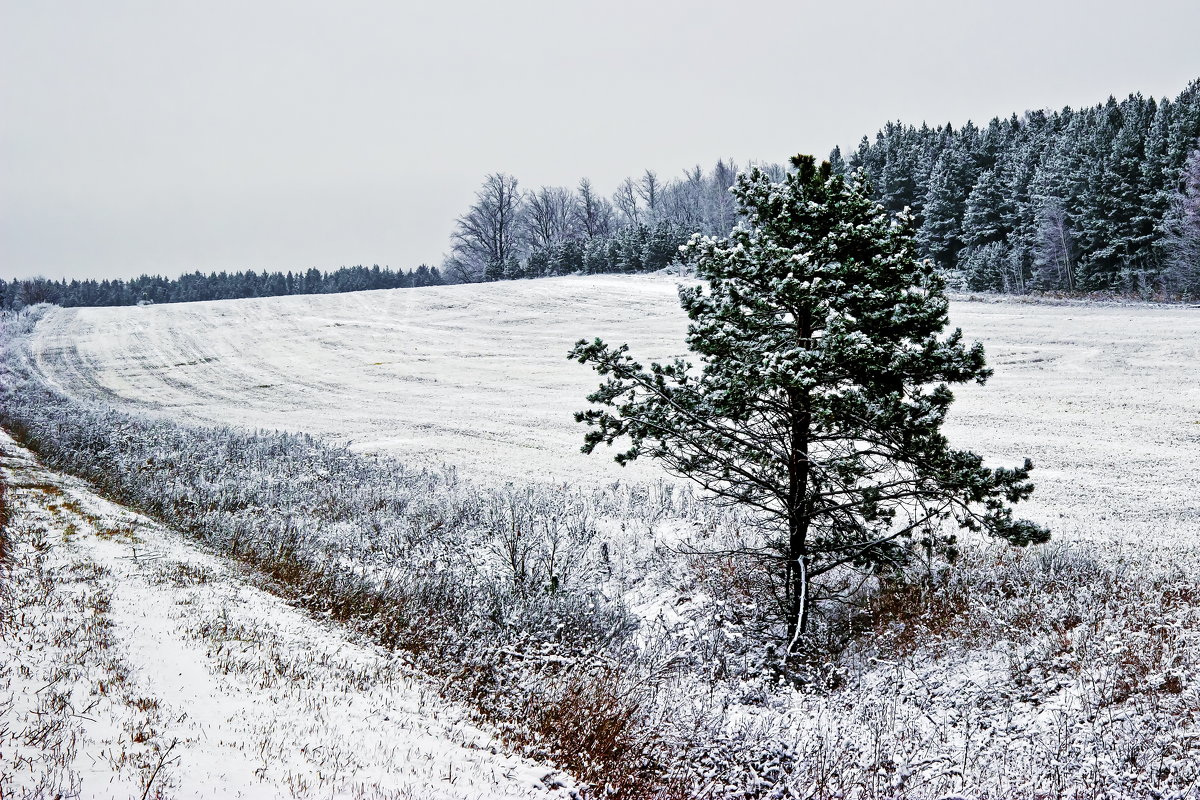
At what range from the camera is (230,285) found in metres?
127

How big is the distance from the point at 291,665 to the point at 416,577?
8.32 ft

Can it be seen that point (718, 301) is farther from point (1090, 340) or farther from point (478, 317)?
point (478, 317)

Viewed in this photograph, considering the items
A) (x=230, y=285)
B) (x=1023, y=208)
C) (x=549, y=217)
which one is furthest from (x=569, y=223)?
(x=230, y=285)

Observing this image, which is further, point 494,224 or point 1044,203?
point 494,224

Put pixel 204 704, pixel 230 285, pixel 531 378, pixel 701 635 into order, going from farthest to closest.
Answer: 1. pixel 230 285
2. pixel 531 378
3. pixel 701 635
4. pixel 204 704

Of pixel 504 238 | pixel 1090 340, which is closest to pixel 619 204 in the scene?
pixel 504 238

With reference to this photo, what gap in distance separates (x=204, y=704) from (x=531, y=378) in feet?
75.0

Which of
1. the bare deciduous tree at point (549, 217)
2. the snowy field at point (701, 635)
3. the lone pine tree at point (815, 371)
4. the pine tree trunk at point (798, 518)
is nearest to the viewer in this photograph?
the snowy field at point (701, 635)

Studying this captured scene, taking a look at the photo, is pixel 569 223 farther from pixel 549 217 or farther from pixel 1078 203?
pixel 1078 203

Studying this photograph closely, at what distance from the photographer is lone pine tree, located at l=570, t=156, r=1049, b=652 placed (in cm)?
639

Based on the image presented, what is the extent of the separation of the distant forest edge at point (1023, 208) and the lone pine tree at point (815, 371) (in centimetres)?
2114

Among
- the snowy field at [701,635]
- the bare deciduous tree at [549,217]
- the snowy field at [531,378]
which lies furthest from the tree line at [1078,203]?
the bare deciduous tree at [549,217]

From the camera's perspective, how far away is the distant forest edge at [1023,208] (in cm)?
4344

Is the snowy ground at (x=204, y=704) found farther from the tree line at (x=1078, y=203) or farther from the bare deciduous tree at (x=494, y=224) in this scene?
the bare deciduous tree at (x=494, y=224)
